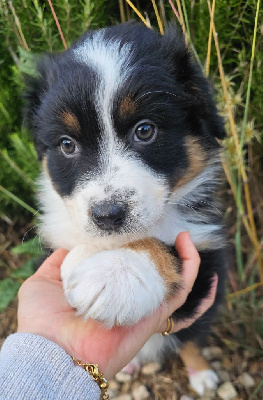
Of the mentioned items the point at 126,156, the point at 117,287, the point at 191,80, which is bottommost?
the point at 117,287

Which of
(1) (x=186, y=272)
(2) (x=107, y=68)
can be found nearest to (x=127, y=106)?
(2) (x=107, y=68)

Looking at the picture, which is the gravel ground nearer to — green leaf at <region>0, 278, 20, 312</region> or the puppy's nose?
green leaf at <region>0, 278, 20, 312</region>

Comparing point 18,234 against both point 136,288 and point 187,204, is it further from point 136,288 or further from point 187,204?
point 136,288

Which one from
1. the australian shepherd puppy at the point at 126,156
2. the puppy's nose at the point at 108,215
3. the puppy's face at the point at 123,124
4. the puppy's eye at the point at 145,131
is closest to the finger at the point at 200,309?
the australian shepherd puppy at the point at 126,156

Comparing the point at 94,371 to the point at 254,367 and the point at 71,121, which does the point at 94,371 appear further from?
the point at 254,367

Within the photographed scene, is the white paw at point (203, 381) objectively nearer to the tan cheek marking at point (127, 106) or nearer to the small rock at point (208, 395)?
the small rock at point (208, 395)

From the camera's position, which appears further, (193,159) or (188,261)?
(193,159)
